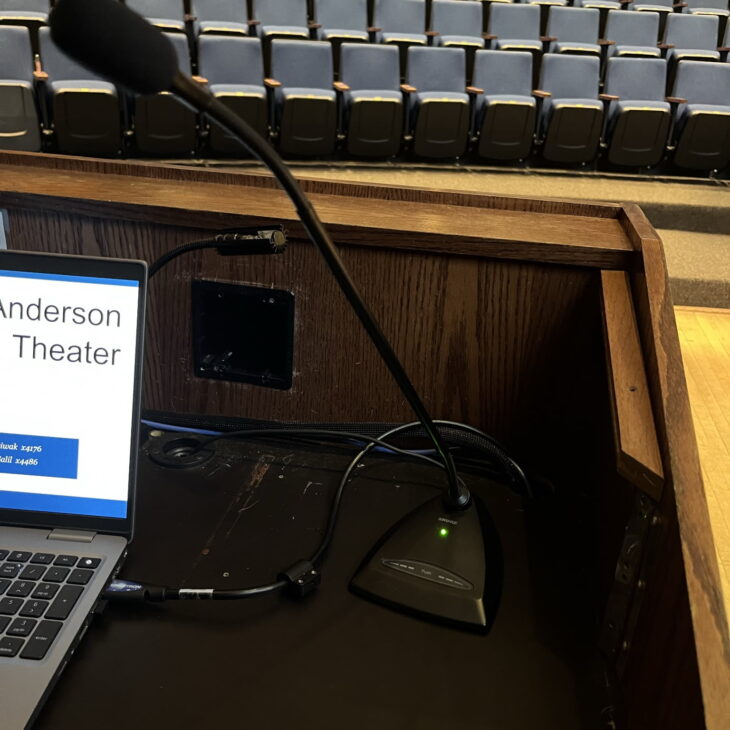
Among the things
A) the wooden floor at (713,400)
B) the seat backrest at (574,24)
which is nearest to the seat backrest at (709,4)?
the seat backrest at (574,24)

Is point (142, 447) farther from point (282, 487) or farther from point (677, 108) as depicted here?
point (677, 108)

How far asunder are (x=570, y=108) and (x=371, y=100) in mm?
407

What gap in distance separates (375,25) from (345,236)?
167 centimetres

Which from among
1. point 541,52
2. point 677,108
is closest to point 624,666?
point 677,108

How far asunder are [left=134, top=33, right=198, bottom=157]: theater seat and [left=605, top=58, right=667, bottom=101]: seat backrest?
925mm

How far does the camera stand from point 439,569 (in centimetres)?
25

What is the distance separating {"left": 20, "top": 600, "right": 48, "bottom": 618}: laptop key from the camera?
0.21 meters

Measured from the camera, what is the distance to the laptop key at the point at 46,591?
8.6 inches

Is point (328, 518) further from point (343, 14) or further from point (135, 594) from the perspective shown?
point (343, 14)

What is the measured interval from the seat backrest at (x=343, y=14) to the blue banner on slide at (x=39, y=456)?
168 cm

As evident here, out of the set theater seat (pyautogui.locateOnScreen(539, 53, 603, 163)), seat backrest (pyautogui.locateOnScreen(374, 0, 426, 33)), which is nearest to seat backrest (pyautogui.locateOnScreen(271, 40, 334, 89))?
seat backrest (pyautogui.locateOnScreen(374, 0, 426, 33))

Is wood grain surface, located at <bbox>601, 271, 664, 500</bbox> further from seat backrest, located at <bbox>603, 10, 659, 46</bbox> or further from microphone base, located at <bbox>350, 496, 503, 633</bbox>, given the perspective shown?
seat backrest, located at <bbox>603, 10, 659, 46</bbox>

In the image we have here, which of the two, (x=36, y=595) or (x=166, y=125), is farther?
(x=166, y=125)

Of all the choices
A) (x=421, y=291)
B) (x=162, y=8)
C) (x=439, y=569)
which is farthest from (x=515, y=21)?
(x=439, y=569)
